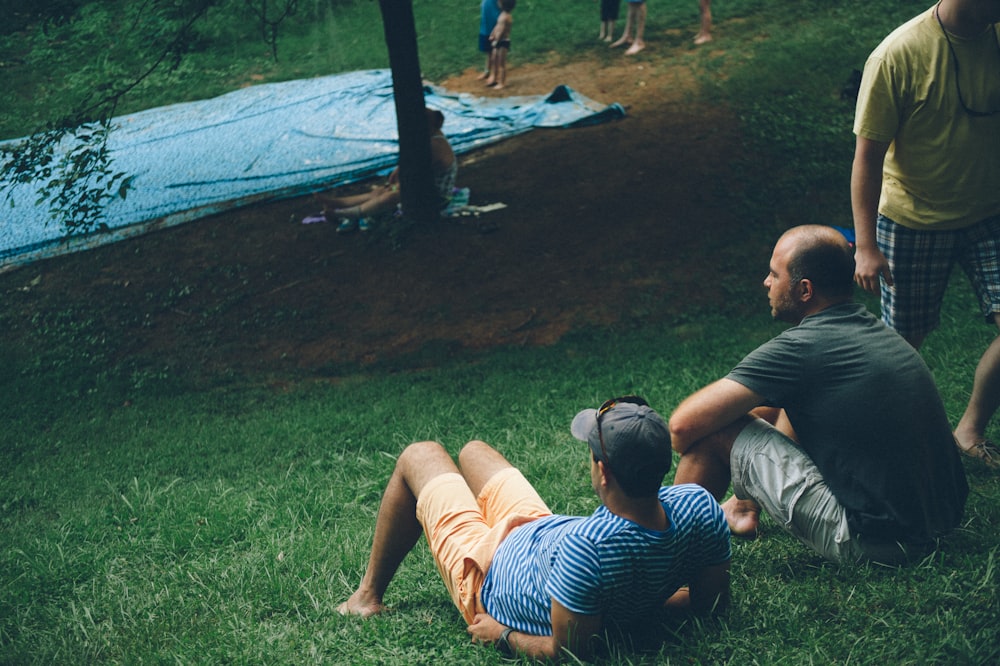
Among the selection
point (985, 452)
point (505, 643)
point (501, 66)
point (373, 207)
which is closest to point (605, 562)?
point (505, 643)

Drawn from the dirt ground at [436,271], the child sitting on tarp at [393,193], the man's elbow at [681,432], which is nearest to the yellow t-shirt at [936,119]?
the man's elbow at [681,432]

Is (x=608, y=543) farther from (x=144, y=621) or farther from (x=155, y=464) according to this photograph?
(x=155, y=464)

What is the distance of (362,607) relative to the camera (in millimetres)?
2986

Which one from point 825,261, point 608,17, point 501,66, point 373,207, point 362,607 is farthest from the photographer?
point 608,17

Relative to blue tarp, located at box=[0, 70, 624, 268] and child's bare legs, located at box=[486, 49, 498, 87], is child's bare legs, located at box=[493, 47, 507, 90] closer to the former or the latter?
child's bare legs, located at box=[486, 49, 498, 87]

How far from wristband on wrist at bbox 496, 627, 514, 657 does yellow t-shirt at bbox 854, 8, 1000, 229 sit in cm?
227

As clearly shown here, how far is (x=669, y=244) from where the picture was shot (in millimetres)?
7641

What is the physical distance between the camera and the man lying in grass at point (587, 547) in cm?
218

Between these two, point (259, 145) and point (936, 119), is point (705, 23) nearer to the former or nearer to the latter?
point (259, 145)

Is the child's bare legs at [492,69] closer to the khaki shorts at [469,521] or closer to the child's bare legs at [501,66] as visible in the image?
the child's bare legs at [501,66]

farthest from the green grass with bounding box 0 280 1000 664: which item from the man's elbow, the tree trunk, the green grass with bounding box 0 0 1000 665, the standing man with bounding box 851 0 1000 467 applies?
the tree trunk

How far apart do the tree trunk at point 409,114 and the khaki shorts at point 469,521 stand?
5.61m

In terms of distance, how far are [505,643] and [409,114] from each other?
637 cm

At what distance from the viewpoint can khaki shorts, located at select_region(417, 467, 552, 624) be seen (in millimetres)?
2646
